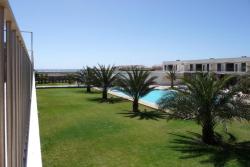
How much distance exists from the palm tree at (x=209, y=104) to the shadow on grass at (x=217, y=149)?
0.42 metres

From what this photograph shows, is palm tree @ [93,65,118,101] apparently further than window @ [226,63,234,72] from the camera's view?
No

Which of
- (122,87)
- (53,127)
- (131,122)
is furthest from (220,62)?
(53,127)

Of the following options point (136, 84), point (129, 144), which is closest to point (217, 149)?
point (129, 144)

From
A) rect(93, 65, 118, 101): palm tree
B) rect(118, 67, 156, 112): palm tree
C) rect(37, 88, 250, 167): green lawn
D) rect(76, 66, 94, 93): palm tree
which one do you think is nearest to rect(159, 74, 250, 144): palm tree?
rect(37, 88, 250, 167): green lawn

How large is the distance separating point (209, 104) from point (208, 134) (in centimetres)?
101

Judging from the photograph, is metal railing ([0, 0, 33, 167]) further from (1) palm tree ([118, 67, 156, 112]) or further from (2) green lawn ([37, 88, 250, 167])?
(1) palm tree ([118, 67, 156, 112])

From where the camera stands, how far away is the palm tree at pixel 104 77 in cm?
2264

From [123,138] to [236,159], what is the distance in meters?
3.87

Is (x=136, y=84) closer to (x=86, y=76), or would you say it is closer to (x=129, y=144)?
(x=129, y=144)

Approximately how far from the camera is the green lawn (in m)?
7.82

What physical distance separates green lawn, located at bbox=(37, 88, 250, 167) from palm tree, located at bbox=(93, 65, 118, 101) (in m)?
8.28

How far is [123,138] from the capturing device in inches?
402

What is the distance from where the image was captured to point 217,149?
8.88 m

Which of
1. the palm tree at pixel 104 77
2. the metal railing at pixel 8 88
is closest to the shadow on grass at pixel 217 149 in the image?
the metal railing at pixel 8 88
